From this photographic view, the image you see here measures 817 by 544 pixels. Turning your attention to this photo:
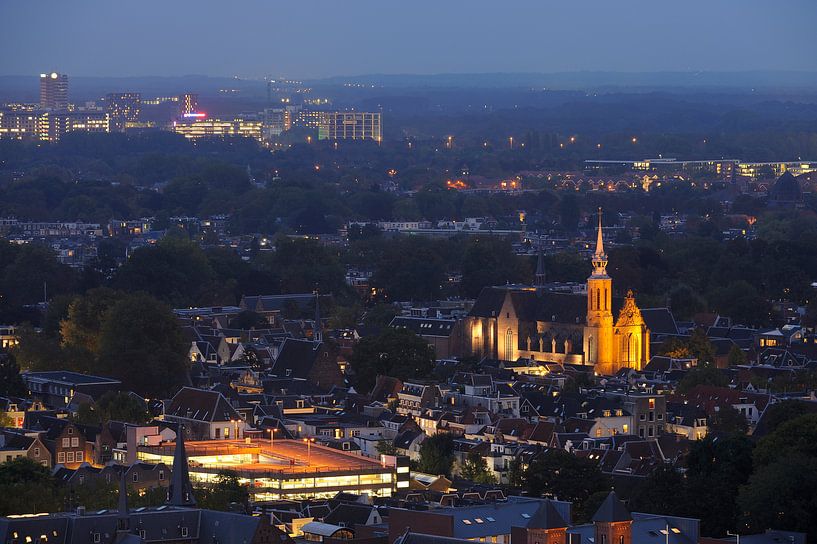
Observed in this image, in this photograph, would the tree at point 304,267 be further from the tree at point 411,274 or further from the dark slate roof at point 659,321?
the dark slate roof at point 659,321

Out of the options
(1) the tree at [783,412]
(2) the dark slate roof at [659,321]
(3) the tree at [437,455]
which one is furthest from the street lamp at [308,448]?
(2) the dark slate roof at [659,321]

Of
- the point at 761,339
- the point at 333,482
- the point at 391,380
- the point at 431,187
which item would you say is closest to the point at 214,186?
the point at 431,187

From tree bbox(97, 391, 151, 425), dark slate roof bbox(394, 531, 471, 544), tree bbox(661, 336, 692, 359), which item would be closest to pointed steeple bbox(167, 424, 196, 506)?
dark slate roof bbox(394, 531, 471, 544)

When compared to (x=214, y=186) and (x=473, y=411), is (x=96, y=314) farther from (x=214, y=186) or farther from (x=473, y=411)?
(x=214, y=186)

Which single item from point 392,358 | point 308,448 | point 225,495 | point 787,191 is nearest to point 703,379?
point 392,358

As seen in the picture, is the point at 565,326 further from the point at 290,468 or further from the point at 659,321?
the point at 290,468

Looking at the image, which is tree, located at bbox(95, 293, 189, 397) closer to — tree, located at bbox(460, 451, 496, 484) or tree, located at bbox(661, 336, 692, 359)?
tree, located at bbox(661, 336, 692, 359)
